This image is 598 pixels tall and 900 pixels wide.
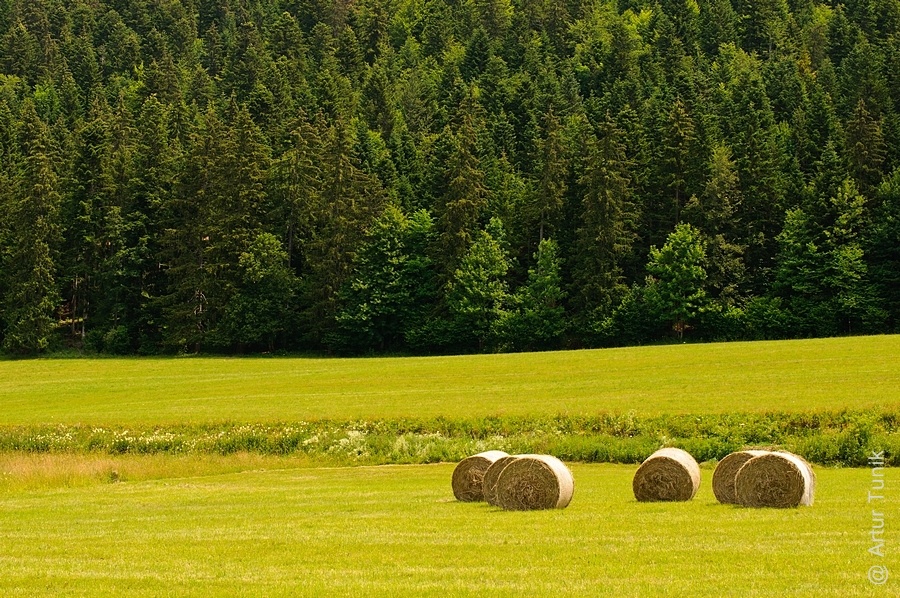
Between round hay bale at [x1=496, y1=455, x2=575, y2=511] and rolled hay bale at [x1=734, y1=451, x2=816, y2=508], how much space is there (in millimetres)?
3406

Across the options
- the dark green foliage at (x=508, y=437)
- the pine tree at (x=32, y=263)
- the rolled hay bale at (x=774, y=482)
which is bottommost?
the dark green foliage at (x=508, y=437)

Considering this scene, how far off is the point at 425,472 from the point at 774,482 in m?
15.3

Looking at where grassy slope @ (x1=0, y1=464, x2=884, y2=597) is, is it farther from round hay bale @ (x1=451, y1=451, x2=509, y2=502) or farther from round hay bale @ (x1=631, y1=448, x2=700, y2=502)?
round hay bale @ (x1=451, y1=451, x2=509, y2=502)

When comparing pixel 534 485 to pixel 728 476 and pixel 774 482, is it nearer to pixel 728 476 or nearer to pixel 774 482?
pixel 728 476

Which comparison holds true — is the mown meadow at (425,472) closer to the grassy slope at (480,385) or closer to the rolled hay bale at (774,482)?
the grassy slope at (480,385)

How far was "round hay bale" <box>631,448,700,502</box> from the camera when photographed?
72.1ft

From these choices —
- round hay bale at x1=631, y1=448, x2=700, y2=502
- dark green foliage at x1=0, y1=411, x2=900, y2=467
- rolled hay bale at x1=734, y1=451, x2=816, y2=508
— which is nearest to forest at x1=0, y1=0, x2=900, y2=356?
dark green foliage at x1=0, y1=411, x2=900, y2=467

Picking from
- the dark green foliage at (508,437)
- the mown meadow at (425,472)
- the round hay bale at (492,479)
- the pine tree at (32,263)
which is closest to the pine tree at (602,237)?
the mown meadow at (425,472)

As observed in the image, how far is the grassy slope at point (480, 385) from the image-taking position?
46062 mm

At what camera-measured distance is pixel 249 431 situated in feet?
138

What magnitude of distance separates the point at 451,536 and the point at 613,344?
247 feet

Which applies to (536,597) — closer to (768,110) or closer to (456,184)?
(456,184)

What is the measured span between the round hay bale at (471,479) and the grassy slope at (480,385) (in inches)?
742

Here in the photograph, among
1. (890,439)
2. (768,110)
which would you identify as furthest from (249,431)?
(768,110)
